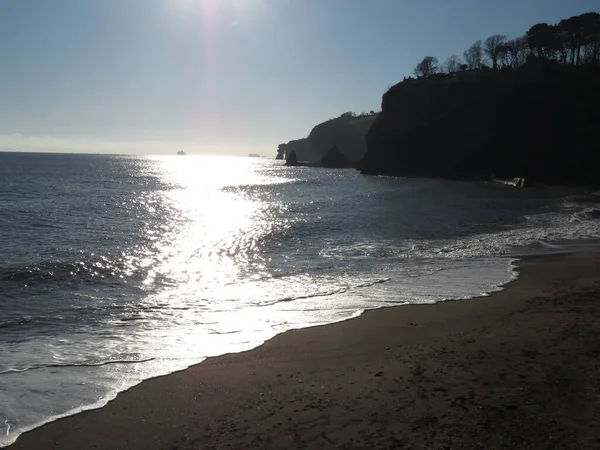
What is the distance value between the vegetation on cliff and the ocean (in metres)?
44.6

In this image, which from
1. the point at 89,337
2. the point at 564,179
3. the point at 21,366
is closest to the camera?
the point at 21,366

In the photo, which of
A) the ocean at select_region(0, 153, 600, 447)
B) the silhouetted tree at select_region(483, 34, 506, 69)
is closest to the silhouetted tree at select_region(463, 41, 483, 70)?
the silhouetted tree at select_region(483, 34, 506, 69)

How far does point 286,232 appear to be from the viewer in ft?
90.9

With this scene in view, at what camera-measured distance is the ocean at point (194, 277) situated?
9141 millimetres

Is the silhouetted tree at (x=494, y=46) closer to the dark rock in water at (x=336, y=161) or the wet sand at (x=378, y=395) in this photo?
the dark rock in water at (x=336, y=161)

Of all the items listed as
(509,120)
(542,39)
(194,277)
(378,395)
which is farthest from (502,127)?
(378,395)

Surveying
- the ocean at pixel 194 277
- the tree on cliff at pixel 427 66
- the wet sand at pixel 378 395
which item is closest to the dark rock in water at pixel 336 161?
the tree on cliff at pixel 427 66

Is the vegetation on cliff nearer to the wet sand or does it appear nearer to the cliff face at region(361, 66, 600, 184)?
the cliff face at region(361, 66, 600, 184)

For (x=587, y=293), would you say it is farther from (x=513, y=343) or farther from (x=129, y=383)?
(x=129, y=383)

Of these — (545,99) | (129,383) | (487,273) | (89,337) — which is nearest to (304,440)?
(129,383)

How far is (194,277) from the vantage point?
1730 cm

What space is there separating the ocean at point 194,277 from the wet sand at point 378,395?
833 millimetres

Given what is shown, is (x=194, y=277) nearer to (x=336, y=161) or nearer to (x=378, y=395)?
(x=378, y=395)

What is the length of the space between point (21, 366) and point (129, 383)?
7.95 feet
